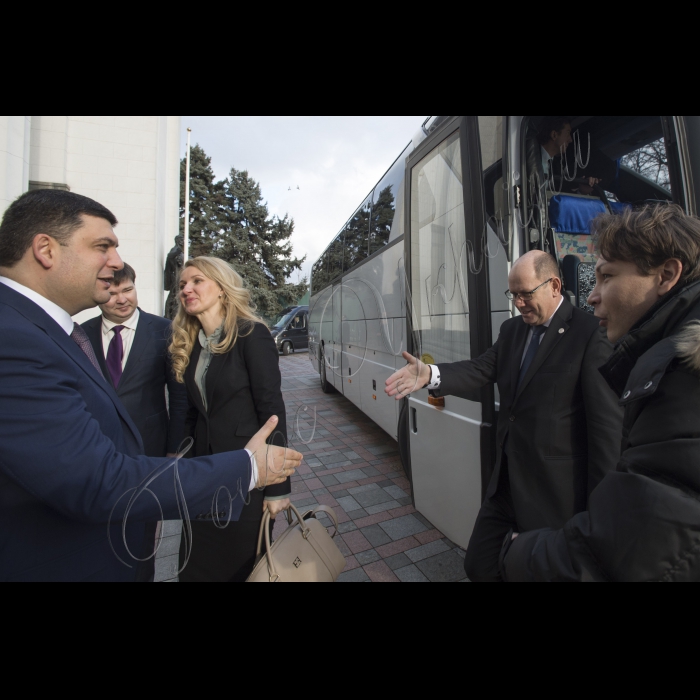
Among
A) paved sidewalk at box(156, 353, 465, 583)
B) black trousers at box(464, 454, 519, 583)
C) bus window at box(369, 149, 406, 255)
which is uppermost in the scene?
bus window at box(369, 149, 406, 255)

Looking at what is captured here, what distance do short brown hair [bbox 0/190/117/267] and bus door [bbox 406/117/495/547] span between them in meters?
1.98

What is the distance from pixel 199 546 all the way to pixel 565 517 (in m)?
1.87

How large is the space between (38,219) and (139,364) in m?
1.28

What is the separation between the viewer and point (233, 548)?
1.84m

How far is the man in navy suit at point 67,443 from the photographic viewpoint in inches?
37.1

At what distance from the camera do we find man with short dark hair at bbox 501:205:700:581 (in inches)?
31.3

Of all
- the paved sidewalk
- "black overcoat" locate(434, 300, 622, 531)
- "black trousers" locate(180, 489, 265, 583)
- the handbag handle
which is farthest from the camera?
the paved sidewalk

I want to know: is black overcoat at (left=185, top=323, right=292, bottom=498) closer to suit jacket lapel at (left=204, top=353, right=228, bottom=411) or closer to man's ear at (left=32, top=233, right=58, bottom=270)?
suit jacket lapel at (left=204, top=353, right=228, bottom=411)

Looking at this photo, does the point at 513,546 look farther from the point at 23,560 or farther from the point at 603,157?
the point at 603,157

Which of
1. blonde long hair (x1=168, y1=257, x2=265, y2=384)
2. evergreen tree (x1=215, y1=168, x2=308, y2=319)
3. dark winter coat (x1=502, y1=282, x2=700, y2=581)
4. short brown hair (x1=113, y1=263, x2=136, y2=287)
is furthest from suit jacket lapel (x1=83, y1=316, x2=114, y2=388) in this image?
→ evergreen tree (x1=215, y1=168, x2=308, y2=319)

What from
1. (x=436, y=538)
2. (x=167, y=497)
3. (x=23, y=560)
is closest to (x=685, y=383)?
(x=167, y=497)

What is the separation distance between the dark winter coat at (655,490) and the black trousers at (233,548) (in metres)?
1.34

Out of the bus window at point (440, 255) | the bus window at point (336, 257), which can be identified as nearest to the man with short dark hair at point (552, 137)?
the bus window at point (440, 255)

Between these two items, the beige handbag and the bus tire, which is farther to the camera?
the bus tire
